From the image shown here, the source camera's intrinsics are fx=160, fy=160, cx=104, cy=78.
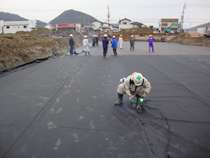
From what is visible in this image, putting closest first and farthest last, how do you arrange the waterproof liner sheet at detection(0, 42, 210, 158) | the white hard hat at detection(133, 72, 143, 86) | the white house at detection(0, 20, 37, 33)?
the waterproof liner sheet at detection(0, 42, 210, 158) → the white hard hat at detection(133, 72, 143, 86) → the white house at detection(0, 20, 37, 33)

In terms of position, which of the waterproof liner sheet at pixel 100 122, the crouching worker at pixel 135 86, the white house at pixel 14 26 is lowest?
the waterproof liner sheet at pixel 100 122

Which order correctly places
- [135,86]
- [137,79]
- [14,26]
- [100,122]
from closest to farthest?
[100,122] < [137,79] < [135,86] < [14,26]

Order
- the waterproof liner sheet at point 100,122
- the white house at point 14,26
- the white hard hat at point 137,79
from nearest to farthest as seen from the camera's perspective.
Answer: the waterproof liner sheet at point 100,122 → the white hard hat at point 137,79 → the white house at point 14,26

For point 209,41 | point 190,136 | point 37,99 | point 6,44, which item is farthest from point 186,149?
point 209,41

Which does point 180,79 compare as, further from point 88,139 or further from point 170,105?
point 88,139

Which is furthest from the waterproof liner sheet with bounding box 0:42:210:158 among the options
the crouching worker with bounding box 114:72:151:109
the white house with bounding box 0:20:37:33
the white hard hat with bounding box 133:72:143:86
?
the white house with bounding box 0:20:37:33

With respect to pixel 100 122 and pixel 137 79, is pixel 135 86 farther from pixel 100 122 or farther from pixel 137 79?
pixel 100 122

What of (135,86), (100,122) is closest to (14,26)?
(135,86)

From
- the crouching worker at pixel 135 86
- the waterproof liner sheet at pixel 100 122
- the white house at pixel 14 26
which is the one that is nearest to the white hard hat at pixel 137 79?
the crouching worker at pixel 135 86

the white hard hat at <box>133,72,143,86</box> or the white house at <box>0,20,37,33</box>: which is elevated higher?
the white house at <box>0,20,37,33</box>

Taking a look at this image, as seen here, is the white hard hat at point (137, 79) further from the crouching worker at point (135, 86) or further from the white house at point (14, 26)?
the white house at point (14, 26)

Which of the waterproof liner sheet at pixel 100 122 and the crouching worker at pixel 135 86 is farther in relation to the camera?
the crouching worker at pixel 135 86

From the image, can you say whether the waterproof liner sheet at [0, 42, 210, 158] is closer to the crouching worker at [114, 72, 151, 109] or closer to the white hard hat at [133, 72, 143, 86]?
the crouching worker at [114, 72, 151, 109]

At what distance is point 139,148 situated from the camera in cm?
253
